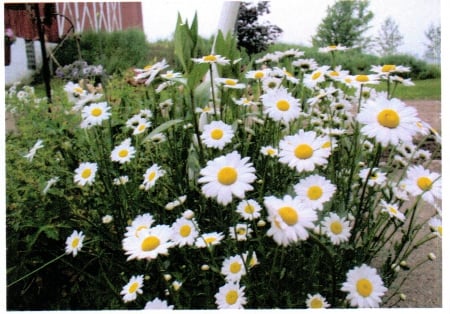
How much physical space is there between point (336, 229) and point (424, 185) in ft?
0.59

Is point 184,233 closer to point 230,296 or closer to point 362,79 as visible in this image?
point 230,296

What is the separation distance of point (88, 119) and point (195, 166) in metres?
0.27

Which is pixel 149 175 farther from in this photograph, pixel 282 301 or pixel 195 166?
pixel 282 301

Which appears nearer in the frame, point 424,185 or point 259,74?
point 424,185

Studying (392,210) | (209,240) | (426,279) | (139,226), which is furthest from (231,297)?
(426,279)

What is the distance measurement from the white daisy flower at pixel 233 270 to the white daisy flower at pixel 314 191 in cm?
18

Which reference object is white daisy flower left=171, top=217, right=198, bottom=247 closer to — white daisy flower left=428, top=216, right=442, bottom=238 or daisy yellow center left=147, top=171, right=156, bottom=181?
daisy yellow center left=147, top=171, right=156, bottom=181

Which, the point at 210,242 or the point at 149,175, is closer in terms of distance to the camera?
the point at 210,242

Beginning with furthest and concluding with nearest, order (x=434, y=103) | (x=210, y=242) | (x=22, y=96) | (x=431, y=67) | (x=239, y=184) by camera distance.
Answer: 1. (x=22, y=96)
2. (x=434, y=103)
3. (x=431, y=67)
4. (x=210, y=242)
5. (x=239, y=184)

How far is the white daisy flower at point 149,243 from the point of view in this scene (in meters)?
0.71

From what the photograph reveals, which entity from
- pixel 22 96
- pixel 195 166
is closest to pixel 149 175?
pixel 195 166

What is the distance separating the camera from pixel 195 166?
980 mm

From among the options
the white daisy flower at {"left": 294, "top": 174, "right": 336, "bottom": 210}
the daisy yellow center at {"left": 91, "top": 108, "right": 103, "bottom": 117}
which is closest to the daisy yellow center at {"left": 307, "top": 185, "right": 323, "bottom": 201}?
the white daisy flower at {"left": 294, "top": 174, "right": 336, "bottom": 210}

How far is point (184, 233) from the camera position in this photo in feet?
2.64
